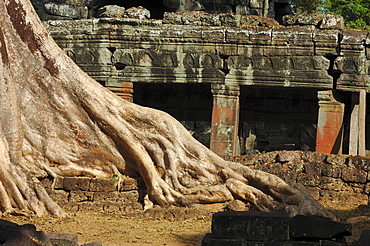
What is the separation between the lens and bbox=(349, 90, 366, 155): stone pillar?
13.3 metres

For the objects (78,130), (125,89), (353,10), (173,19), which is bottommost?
(78,130)

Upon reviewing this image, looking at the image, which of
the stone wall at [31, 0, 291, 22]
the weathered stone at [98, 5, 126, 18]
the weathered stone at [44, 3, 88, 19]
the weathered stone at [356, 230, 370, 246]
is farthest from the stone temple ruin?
the weathered stone at [356, 230, 370, 246]

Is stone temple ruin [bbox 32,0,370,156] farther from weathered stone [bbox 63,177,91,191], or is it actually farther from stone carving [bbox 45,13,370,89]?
weathered stone [bbox 63,177,91,191]

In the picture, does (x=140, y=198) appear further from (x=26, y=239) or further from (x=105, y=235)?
(x=26, y=239)

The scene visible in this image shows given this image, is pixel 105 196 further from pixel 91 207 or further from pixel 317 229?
pixel 317 229

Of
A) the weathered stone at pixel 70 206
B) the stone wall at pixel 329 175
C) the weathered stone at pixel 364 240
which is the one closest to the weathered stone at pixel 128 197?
the weathered stone at pixel 70 206

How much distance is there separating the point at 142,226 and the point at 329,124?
6.65 m

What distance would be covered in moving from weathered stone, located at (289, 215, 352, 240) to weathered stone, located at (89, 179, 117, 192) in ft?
11.7

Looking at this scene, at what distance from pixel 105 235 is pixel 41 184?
1.99 m

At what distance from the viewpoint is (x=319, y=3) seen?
87.4 feet

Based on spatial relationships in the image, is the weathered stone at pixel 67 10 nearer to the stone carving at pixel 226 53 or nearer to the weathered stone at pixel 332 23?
the stone carving at pixel 226 53

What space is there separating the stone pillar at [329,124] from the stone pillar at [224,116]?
Answer: 5.62 ft

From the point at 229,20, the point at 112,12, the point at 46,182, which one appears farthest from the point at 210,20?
the point at 46,182

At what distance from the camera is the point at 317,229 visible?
20.2 feet
